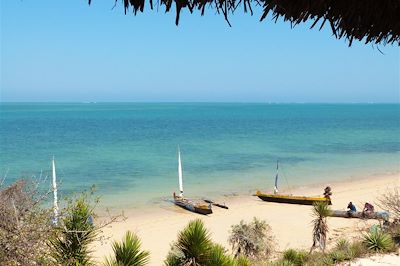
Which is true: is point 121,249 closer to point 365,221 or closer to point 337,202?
point 365,221

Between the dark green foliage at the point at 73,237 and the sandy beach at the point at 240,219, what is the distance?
8.02 meters

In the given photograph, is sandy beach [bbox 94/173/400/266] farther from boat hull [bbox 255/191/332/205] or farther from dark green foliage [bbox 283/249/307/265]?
dark green foliage [bbox 283/249/307/265]

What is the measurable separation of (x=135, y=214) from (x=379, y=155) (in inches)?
1345

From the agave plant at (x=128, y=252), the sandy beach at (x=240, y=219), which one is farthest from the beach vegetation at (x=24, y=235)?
the sandy beach at (x=240, y=219)

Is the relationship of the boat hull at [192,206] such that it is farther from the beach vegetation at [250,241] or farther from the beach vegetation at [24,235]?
the beach vegetation at [24,235]

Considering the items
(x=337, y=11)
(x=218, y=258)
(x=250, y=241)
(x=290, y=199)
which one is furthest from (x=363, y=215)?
(x=337, y=11)

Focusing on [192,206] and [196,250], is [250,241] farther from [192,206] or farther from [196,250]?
[192,206]

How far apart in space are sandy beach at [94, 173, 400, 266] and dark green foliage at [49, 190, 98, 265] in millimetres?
8023

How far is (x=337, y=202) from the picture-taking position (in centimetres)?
2519

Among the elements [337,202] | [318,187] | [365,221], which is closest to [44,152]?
[318,187]

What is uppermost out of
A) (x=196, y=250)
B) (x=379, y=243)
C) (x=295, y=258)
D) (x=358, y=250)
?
(x=196, y=250)

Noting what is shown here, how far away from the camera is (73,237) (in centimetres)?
646

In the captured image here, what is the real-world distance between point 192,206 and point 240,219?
327cm

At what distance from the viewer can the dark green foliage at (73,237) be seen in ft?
21.0
